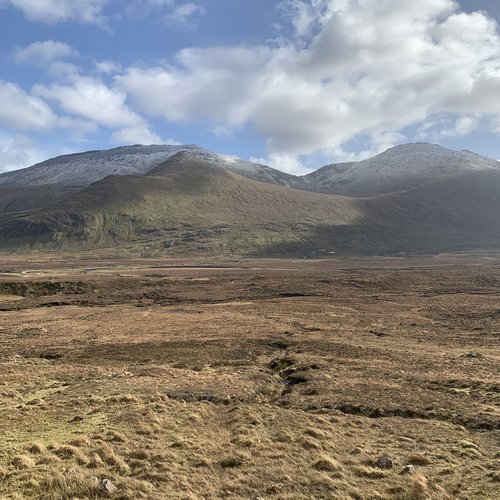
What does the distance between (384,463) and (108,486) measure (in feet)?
24.5

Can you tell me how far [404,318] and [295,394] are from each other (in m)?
27.6

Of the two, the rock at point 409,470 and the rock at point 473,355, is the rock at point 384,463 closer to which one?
the rock at point 409,470

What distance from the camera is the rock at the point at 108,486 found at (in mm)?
10648

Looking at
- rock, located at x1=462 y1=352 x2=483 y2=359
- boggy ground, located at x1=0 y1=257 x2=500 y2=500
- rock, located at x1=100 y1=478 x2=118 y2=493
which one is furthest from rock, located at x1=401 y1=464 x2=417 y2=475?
rock, located at x1=462 y1=352 x2=483 y2=359

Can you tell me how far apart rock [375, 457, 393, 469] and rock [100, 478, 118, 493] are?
7.11 meters

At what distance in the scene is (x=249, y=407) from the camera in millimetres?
17656

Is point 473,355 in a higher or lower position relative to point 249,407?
lower

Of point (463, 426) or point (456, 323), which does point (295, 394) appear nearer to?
point (463, 426)

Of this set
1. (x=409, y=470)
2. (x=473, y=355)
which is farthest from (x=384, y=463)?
(x=473, y=355)

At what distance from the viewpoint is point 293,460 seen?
42.1 ft

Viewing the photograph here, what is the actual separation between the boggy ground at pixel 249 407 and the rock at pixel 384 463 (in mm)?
166

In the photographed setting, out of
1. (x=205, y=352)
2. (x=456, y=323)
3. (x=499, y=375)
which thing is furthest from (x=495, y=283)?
(x=205, y=352)

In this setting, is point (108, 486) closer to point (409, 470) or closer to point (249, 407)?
point (249, 407)

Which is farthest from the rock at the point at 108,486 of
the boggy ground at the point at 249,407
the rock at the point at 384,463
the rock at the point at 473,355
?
the rock at the point at 473,355
